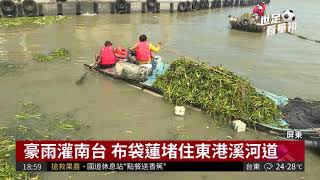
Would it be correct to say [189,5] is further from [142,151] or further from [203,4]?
[142,151]

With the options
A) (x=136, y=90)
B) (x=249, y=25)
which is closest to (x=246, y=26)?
(x=249, y=25)

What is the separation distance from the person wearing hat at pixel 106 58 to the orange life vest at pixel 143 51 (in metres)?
1.30

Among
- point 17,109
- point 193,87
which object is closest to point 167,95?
point 193,87

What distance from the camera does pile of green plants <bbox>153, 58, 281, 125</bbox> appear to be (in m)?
9.10

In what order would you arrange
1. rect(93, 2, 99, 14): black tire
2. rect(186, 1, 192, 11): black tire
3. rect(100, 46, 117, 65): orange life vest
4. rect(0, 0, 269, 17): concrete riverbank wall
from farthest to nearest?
rect(186, 1, 192, 11): black tire
rect(93, 2, 99, 14): black tire
rect(0, 0, 269, 17): concrete riverbank wall
rect(100, 46, 117, 65): orange life vest

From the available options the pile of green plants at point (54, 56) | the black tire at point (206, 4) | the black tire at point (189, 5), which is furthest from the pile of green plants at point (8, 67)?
the black tire at point (206, 4)

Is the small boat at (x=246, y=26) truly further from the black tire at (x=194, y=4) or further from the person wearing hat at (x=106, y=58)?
the person wearing hat at (x=106, y=58)

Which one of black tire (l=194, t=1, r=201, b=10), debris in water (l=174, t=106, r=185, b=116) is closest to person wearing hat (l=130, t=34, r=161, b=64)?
debris in water (l=174, t=106, r=185, b=116)

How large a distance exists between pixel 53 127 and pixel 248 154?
4734 millimetres

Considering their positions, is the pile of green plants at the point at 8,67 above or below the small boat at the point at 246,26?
below

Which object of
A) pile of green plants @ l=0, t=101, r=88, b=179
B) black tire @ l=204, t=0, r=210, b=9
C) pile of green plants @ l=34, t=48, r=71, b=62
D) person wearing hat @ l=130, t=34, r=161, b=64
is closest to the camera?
pile of green plants @ l=0, t=101, r=88, b=179

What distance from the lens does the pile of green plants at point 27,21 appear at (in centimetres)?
2259

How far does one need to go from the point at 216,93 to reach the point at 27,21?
1736cm
